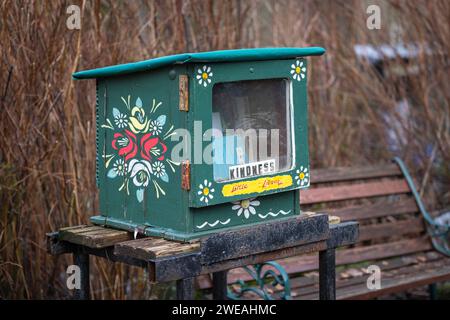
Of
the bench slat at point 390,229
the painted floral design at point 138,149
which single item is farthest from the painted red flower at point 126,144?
the bench slat at point 390,229

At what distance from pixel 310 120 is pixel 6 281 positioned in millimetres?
2785

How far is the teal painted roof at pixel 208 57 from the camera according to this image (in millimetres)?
2473

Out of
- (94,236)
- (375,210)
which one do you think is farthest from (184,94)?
(375,210)

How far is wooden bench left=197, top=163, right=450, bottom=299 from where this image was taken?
400 centimetres

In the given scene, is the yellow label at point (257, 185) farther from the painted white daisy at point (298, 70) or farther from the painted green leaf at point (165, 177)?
the painted white daisy at point (298, 70)

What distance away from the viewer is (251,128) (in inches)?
108

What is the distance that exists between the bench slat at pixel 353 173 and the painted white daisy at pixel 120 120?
5.81 feet

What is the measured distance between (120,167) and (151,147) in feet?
0.70

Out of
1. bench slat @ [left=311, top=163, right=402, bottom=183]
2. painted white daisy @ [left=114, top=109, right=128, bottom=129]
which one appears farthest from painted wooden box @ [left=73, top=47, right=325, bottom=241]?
bench slat @ [left=311, top=163, right=402, bottom=183]

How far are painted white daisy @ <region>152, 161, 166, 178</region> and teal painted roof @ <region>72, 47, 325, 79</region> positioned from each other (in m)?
0.34

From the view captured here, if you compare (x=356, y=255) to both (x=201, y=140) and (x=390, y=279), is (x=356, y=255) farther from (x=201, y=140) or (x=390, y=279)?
(x=201, y=140)

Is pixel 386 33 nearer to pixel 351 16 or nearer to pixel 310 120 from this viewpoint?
pixel 351 16

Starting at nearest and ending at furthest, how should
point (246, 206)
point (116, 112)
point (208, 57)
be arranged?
point (208, 57) → point (246, 206) → point (116, 112)

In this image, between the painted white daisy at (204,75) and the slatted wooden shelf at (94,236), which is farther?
the slatted wooden shelf at (94,236)
